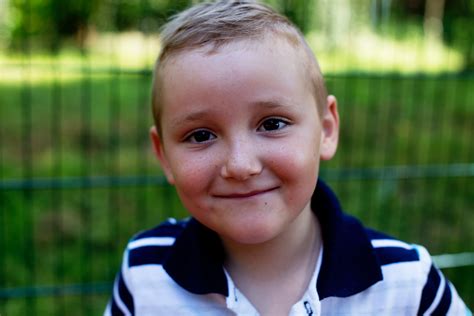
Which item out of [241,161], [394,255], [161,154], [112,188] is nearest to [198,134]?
[241,161]

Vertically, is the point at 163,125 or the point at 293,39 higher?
the point at 293,39

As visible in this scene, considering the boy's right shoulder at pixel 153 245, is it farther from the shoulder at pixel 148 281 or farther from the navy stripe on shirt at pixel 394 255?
the navy stripe on shirt at pixel 394 255

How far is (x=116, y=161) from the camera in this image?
4.48 metres

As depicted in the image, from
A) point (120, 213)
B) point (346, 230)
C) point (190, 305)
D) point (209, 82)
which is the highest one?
point (209, 82)

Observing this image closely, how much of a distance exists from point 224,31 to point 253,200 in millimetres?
297

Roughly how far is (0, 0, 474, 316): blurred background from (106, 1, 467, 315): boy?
1.24 metres

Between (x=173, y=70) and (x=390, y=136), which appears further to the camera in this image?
(x=390, y=136)

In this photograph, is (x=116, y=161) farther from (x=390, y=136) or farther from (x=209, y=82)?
(x=209, y=82)

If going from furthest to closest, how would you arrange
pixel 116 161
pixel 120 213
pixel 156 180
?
pixel 116 161 → pixel 120 213 → pixel 156 180

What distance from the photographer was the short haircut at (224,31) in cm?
112

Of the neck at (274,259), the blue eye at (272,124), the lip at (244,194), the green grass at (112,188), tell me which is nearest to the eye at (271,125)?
the blue eye at (272,124)

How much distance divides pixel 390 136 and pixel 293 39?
399 centimetres

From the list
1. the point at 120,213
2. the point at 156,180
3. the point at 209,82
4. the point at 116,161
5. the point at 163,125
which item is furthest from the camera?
the point at 116,161

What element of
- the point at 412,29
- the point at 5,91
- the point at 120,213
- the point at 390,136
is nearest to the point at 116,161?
the point at 120,213
